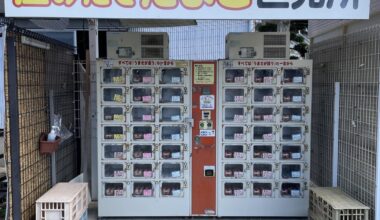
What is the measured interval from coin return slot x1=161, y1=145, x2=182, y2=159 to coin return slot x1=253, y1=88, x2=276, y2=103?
3.96 ft

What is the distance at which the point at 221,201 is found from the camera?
5844mm

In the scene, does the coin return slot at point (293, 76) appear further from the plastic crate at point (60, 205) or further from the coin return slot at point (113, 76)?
the plastic crate at point (60, 205)

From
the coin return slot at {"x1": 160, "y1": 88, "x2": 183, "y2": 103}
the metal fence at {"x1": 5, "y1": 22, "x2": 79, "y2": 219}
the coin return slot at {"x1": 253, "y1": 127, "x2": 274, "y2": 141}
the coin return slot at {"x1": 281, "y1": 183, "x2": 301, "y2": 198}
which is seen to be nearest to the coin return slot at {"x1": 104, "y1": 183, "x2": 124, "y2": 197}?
the metal fence at {"x1": 5, "y1": 22, "x2": 79, "y2": 219}

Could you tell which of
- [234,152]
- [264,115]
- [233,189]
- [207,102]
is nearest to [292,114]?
[264,115]

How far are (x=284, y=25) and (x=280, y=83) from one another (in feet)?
13.2

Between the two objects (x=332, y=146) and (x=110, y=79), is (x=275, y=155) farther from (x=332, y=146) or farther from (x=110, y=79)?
(x=110, y=79)

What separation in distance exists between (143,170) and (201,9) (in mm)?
2622

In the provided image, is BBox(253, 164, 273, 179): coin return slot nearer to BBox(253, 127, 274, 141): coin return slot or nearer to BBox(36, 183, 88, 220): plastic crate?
BBox(253, 127, 274, 141): coin return slot

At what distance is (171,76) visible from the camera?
5805mm

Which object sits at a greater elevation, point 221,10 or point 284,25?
point 284,25

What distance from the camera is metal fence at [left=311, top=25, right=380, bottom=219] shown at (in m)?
4.70

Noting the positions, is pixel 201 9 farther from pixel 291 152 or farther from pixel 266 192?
pixel 266 192

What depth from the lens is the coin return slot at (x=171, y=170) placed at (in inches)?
230

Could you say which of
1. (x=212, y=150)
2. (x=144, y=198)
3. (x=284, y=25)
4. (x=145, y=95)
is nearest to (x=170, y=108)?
(x=145, y=95)
